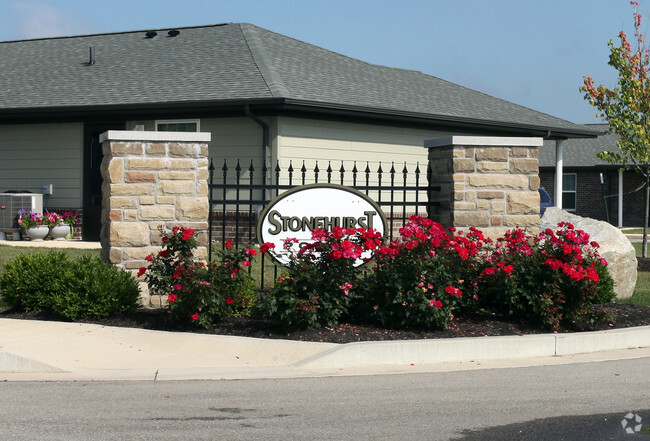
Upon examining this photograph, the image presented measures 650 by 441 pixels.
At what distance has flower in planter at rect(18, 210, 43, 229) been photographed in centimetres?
2008

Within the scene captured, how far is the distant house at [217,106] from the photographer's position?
1930cm

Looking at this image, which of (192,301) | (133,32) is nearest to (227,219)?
(133,32)

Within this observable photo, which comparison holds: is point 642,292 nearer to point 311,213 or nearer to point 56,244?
point 311,213

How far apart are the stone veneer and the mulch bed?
852 mm

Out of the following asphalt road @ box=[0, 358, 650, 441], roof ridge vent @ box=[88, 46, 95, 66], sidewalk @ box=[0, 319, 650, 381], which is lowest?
asphalt road @ box=[0, 358, 650, 441]

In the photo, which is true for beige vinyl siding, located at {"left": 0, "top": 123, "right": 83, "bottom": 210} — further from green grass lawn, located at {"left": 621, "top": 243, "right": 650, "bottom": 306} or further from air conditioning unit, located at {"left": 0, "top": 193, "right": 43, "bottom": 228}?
green grass lawn, located at {"left": 621, "top": 243, "right": 650, "bottom": 306}

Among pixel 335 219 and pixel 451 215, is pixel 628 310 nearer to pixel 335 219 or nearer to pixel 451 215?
pixel 451 215

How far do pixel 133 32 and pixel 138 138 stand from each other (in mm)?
16335

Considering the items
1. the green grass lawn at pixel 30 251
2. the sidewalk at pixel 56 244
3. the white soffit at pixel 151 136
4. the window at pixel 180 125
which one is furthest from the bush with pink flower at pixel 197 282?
the window at pixel 180 125

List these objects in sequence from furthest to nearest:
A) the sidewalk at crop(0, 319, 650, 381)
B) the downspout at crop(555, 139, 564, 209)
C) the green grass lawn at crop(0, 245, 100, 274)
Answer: the downspout at crop(555, 139, 564, 209), the green grass lawn at crop(0, 245, 100, 274), the sidewalk at crop(0, 319, 650, 381)

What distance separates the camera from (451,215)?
10930mm

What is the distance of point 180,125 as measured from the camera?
66.8ft

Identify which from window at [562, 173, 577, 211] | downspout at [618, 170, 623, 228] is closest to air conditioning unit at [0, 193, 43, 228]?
downspout at [618, 170, 623, 228]

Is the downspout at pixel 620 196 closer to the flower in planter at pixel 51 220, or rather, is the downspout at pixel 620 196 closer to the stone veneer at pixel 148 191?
the flower in planter at pixel 51 220
